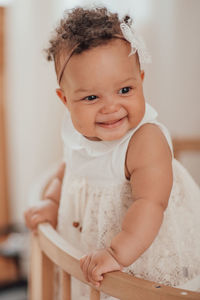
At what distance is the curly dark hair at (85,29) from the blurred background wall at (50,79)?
0.28 m

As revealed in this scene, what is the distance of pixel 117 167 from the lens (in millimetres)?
733

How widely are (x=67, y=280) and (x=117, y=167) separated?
0.21 m

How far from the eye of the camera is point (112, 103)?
66 cm

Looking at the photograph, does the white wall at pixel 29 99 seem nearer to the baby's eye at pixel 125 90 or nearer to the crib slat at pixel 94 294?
the baby's eye at pixel 125 90

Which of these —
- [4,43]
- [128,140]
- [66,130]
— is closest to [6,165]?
[4,43]

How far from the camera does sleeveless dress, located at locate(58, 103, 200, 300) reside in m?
0.74

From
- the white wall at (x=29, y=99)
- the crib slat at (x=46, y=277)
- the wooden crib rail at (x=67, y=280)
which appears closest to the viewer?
the wooden crib rail at (x=67, y=280)

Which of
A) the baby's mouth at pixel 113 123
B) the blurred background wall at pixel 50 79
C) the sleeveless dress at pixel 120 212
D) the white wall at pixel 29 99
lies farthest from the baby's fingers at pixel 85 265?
the white wall at pixel 29 99

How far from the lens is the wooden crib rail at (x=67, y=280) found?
526 millimetres

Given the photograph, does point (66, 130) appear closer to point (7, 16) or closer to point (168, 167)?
point (168, 167)

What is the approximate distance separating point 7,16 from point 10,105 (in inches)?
19.3

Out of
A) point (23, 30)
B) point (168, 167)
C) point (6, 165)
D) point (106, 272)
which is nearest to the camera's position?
point (106, 272)

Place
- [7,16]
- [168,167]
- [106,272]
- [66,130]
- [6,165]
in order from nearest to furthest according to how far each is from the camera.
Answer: [106,272]
[168,167]
[66,130]
[7,16]
[6,165]

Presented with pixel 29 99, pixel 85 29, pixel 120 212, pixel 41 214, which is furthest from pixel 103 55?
pixel 29 99
